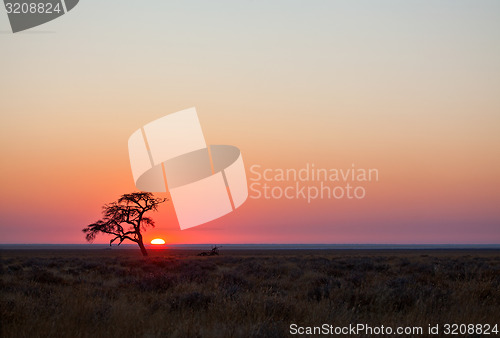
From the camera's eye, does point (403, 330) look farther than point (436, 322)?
No

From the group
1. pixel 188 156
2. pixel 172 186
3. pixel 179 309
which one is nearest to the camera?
pixel 179 309

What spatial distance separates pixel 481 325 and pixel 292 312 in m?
3.76

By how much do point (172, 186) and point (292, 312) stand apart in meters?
25.9

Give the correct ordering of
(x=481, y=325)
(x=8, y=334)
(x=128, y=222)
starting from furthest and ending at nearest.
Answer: (x=128, y=222) → (x=481, y=325) → (x=8, y=334)

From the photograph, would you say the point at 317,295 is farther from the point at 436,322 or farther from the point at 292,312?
the point at 436,322

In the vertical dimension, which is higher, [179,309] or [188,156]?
[188,156]

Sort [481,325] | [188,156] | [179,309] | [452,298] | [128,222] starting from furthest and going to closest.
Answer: [128,222]
[188,156]
[452,298]
[179,309]
[481,325]

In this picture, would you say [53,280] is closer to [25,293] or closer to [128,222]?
[25,293]

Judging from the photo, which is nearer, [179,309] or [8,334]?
[8,334]

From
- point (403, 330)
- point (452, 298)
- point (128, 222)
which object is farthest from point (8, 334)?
point (128, 222)

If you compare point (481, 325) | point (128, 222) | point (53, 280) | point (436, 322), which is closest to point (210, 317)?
point (436, 322)

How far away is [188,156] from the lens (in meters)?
32.4

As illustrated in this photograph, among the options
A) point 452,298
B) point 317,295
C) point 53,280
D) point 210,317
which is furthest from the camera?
point 53,280

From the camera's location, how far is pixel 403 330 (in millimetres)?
9242
